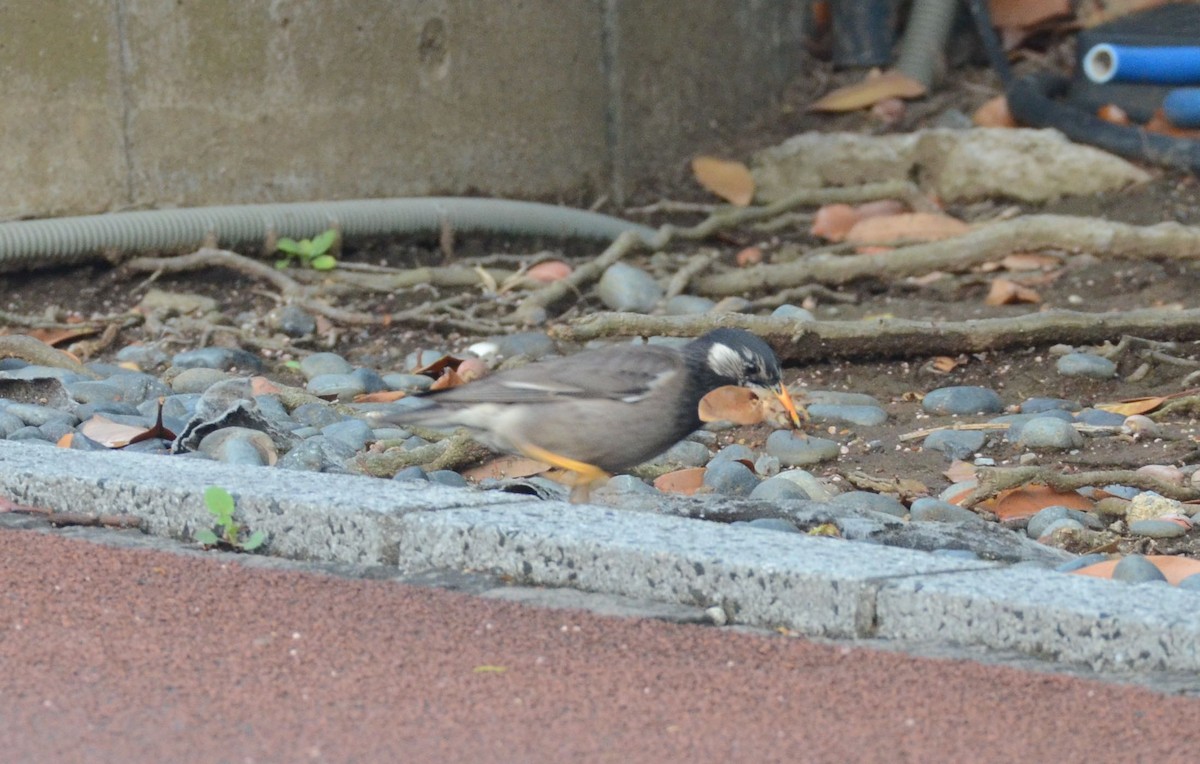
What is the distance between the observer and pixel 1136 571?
3703 millimetres

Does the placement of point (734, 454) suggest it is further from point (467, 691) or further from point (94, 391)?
point (467, 691)

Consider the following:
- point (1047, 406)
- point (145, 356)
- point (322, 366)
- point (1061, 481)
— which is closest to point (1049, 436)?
point (1047, 406)

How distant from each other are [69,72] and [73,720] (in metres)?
4.96

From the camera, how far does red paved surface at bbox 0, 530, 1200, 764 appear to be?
105 inches

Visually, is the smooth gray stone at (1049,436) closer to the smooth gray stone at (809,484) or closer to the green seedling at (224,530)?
the smooth gray stone at (809,484)

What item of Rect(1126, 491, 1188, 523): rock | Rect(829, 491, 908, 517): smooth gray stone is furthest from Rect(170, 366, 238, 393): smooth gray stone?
Rect(1126, 491, 1188, 523): rock

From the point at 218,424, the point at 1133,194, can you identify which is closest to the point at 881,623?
the point at 218,424

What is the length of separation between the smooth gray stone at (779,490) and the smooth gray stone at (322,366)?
2221 millimetres

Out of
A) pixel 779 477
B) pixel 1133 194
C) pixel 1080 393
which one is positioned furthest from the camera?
pixel 1133 194

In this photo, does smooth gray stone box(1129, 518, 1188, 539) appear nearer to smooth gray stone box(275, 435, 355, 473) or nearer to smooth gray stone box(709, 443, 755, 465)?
smooth gray stone box(709, 443, 755, 465)

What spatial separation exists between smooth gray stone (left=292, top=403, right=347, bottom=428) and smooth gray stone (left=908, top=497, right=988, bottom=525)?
Answer: 6.68 ft

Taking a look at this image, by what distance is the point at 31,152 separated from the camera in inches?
279

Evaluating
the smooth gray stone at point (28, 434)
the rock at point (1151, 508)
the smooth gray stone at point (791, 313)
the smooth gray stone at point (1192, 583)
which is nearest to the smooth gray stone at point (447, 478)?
the smooth gray stone at point (28, 434)

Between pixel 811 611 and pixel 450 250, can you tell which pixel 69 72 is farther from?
pixel 811 611
